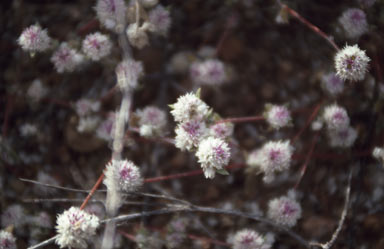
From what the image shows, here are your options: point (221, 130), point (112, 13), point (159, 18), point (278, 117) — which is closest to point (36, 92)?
point (112, 13)

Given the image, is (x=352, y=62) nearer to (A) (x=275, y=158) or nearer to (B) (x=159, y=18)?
(A) (x=275, y=158)

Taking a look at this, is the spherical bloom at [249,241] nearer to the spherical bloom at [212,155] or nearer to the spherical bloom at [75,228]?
the spherical bloom at [212,155]

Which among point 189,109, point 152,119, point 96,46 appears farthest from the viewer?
point 152,119

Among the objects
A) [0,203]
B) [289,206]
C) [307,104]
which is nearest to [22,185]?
[0,203]

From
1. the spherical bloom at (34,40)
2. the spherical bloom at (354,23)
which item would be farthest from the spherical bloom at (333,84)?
the spherical bloom at (34,40)

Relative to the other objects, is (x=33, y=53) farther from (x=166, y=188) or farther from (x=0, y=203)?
(x=166, y=188)

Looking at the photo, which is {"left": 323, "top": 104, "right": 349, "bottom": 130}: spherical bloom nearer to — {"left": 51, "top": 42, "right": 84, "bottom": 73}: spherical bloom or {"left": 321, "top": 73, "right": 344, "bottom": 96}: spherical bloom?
{"left": 321, "top": 73, "right": 344, "bottom": 96}: spherical bloom

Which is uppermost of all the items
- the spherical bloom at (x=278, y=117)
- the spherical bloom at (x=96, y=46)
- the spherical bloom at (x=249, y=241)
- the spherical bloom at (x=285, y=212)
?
the spherical bloom at (x=96, y=46)
